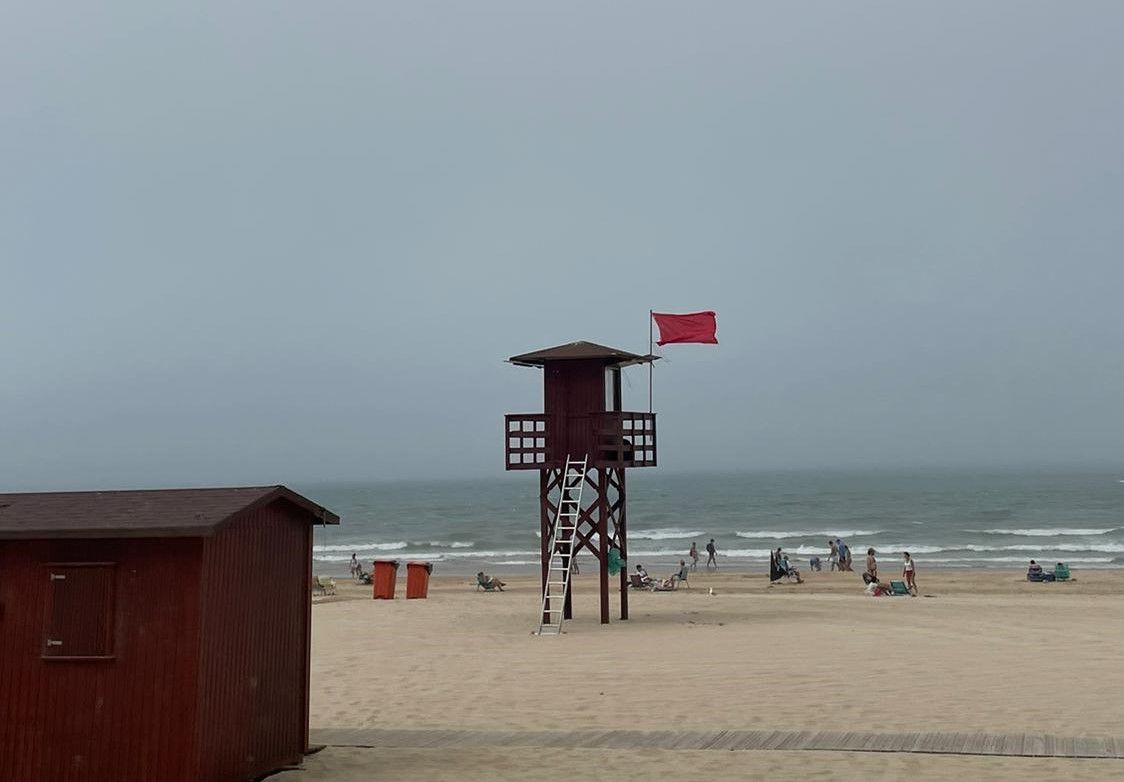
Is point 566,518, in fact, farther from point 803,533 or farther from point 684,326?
point 803,533

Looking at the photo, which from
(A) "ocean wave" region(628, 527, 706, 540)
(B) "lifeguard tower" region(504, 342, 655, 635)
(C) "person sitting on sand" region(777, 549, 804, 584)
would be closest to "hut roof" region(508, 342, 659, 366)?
(B) "lifeguard tower" region(504, 342, 655, 635)

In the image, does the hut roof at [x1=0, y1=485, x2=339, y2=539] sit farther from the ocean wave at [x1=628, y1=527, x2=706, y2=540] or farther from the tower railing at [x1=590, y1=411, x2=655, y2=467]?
the ocean wave at [x1=628, y1=527, x2=706, y2=540]

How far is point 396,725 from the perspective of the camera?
14977 mm

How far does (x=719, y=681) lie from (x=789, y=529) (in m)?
72.3

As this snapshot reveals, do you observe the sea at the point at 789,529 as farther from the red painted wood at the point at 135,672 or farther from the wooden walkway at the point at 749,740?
the red painted wood at the point at 135,672

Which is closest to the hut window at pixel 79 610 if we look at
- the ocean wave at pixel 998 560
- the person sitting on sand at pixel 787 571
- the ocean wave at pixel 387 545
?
the person sitting on sand at pixel 787 571

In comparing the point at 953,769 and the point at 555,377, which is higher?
the point at 555,377

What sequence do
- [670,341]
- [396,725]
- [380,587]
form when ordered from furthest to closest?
[380,587] → [670,341] → [396,725]

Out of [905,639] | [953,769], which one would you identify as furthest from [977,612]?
[953,769]

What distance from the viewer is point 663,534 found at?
8650 centimetres

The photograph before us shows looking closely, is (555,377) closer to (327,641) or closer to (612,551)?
(612,551)

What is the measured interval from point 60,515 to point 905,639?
51.5 ft

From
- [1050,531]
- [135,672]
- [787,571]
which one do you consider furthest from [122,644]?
[1050,531]

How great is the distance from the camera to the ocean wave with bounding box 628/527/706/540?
275ft
